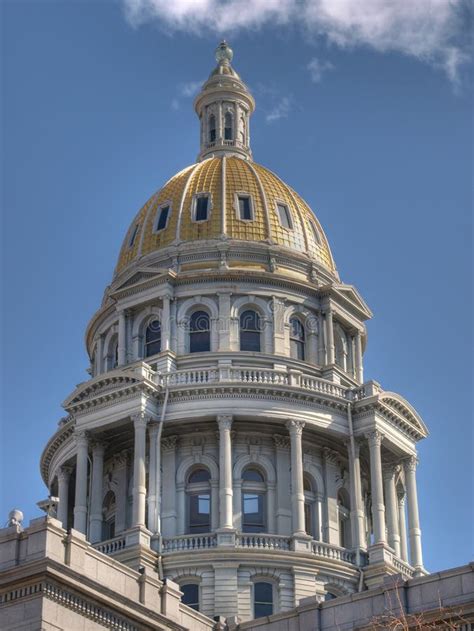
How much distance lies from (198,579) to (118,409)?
8479 mm

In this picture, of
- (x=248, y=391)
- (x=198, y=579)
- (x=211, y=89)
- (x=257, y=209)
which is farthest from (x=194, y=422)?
(x=211, y=89)

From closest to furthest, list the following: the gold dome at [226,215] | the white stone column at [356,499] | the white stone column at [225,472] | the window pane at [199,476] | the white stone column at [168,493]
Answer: the white stone column at [225,472] < the white stone column at [168,493] < the white stone column at [356,499] < the window pane at [199,476] < the gold dome at [226,215]

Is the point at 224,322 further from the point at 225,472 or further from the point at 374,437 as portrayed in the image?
the point at 374,437

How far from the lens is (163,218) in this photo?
8100 cm

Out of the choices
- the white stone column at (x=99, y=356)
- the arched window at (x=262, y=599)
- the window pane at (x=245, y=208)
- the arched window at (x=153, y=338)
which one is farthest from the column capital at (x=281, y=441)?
the window pane at (x=245, y=208)

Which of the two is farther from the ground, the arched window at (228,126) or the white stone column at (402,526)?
the arched window at (228,126)

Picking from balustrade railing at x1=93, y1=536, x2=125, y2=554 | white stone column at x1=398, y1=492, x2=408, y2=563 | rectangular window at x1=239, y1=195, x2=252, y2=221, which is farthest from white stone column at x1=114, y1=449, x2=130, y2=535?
rectangular window at x1=239, y1=195, x2=252, y2=221

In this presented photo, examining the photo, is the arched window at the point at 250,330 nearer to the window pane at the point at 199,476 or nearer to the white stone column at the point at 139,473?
the window pane at the point at 199,476

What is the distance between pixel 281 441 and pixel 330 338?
6827 mm

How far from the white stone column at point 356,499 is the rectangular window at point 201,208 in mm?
14097

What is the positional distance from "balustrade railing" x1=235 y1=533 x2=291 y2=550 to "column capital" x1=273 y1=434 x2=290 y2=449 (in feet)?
16.4

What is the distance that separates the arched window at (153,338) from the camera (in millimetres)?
76438

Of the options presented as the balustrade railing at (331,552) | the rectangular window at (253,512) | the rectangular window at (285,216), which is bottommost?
the balustrade railing at (331,552)

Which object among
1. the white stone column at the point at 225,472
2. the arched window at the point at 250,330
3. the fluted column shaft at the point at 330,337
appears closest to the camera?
the white stone column at the point at 225,472
